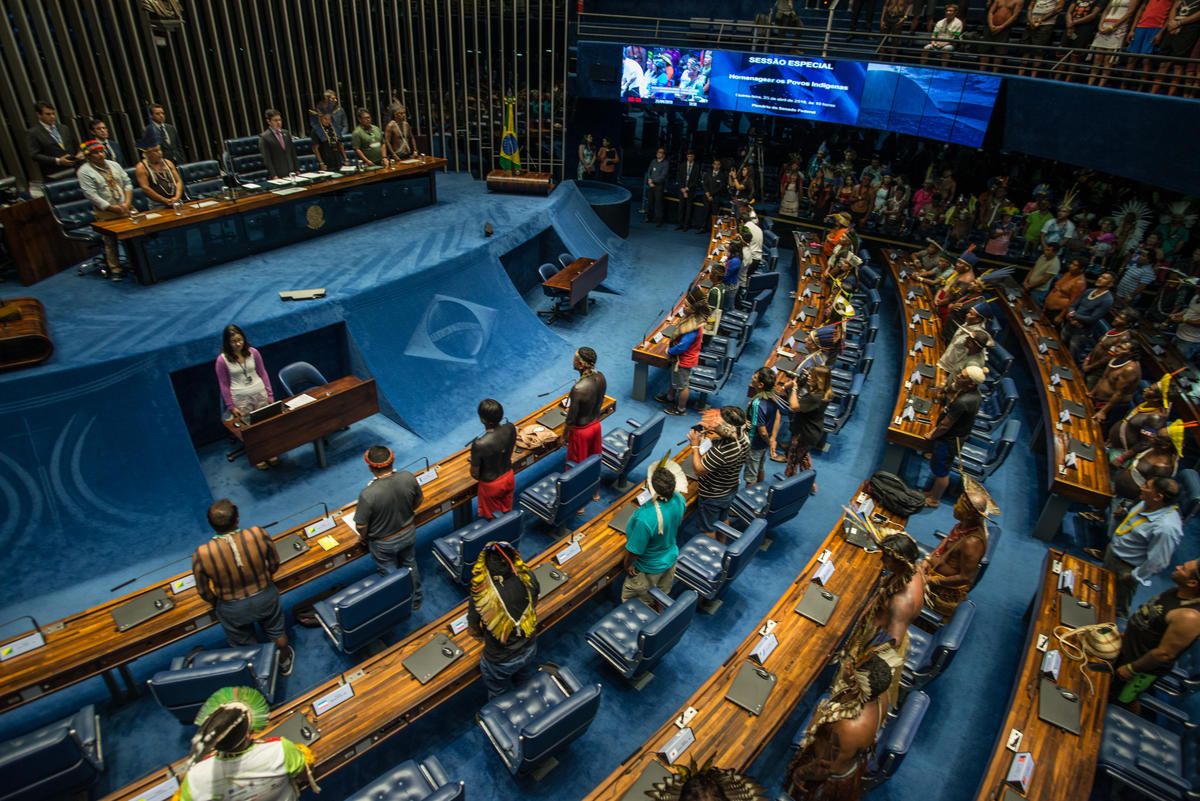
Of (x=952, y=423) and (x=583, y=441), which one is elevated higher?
(x=952, y=423)

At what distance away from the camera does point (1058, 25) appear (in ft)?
42.9

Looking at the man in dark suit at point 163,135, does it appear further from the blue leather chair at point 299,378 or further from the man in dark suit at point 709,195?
the man in dark suit at point 709,195

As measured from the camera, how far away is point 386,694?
4.31 m

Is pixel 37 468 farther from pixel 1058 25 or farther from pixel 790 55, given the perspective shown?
pixel 1058 25

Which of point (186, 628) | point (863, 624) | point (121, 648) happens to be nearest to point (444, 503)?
point (186, 628)

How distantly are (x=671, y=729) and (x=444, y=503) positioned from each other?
2.92 metres

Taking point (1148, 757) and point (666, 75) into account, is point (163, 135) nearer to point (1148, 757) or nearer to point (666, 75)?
point (666, 75)

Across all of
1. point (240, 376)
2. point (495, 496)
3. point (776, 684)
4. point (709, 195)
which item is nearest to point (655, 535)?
point (776, 684)

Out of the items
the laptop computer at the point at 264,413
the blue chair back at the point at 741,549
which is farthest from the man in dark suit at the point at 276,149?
the blue chair back at the point at 741,549

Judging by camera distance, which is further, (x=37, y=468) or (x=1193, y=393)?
(x=1193, y=393)

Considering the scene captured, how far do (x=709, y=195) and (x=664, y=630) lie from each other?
1313cm

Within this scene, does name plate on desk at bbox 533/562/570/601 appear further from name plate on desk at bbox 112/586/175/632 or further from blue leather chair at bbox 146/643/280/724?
name plate on desk at bbox 112/586/175/632

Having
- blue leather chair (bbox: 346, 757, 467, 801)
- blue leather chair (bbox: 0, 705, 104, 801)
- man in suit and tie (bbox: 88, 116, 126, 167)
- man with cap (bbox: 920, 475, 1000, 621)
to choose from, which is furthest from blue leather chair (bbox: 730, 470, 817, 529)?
man in suit and tie (bbox: 88, 116, 126, 167)

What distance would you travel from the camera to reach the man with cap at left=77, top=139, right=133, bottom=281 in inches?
301
